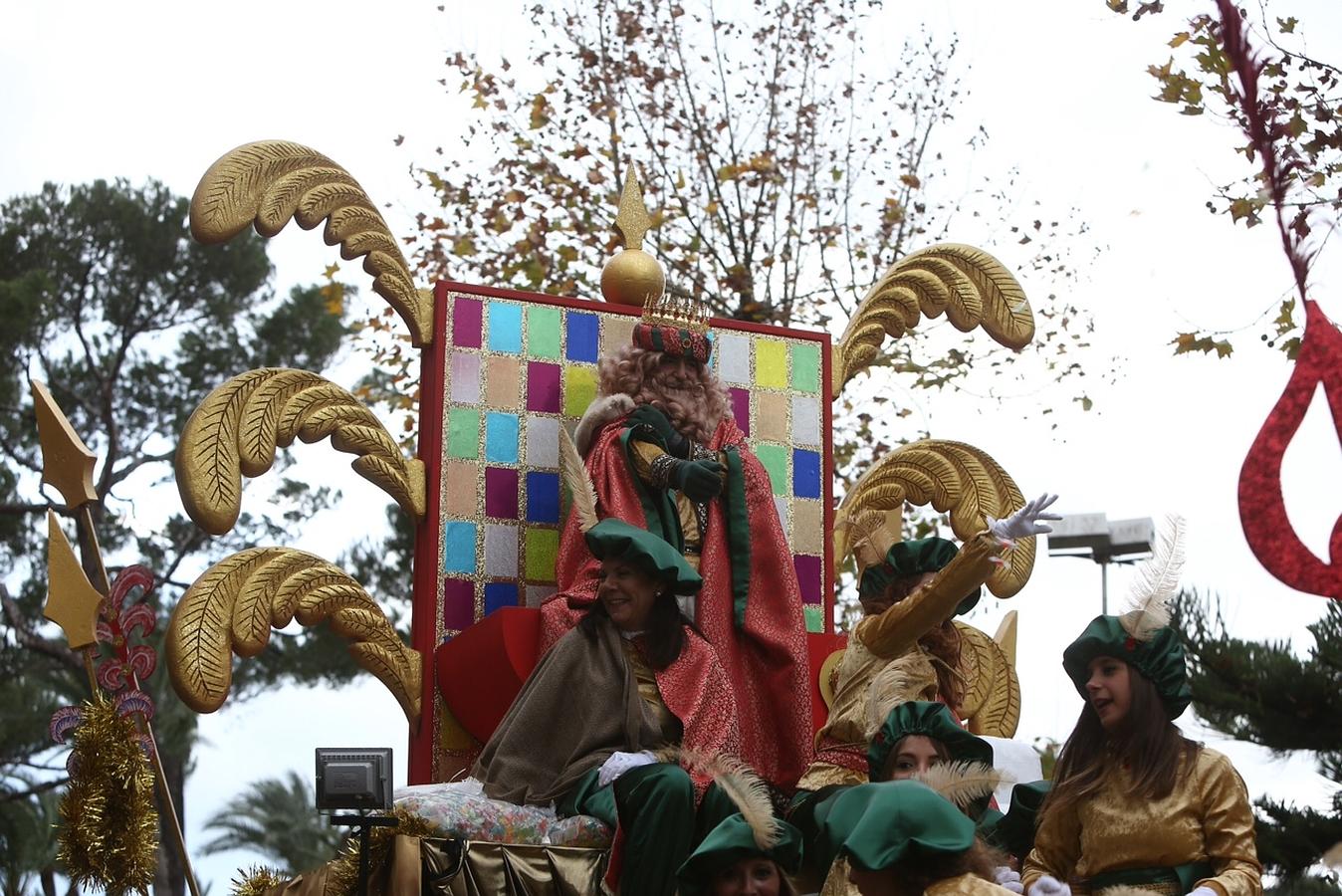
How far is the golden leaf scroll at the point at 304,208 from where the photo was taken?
860 cm

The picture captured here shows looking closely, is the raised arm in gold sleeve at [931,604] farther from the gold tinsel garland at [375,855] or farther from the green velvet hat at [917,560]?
the gold tinsel garland at [375,855]

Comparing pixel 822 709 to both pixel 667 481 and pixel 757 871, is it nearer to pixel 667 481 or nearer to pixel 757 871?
pixel 667 481

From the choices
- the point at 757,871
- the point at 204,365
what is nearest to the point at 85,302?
the point at 204,365

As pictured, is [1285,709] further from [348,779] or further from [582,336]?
[348,779]

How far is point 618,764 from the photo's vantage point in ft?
23.2

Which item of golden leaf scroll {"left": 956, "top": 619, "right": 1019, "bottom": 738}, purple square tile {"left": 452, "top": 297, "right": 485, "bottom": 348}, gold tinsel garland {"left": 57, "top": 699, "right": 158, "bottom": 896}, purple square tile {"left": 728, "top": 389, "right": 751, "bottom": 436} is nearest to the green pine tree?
golden leaf scroll {"left": 956, "top": 619, "right": 1019, "bottom": 738}

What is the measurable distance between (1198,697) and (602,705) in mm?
4390

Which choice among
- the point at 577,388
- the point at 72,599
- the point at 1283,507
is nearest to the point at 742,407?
the point at 577,388

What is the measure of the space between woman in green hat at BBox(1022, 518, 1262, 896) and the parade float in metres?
1.50

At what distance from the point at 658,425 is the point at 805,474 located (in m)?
1.32

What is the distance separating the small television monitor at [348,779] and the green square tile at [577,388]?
301 centimetres

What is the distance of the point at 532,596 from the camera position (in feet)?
29.0

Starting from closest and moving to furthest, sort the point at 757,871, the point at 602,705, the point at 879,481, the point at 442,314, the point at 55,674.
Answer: the point at 757,871, the point at 602,705, the point at 442,314, the point at 879,481, the point at 55,674

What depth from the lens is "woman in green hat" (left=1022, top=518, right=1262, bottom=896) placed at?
591 centimetres
